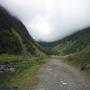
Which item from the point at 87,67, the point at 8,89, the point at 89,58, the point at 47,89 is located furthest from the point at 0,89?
the point at 89,58

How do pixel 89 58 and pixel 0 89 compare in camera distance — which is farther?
pixel 89 58

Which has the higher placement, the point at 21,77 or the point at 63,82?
the point at 21,77

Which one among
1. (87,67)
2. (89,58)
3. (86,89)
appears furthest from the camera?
(89,58)

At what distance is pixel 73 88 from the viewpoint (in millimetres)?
32781

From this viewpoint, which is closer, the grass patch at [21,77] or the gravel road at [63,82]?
the gravel road at [63,82]

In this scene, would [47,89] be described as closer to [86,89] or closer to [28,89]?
[28,89]

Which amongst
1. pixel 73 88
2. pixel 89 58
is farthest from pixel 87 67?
pixel 73 88

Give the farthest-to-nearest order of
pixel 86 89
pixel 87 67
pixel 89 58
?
pixel 89 58
pixel 87 67
pixel 86 89

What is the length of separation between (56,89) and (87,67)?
26.1 m

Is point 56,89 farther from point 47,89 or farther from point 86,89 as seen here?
point 86,89

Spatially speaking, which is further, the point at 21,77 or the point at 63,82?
the point at 21,77

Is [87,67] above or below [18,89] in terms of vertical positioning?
above

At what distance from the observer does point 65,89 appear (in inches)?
1277

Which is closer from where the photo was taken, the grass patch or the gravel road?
the gravel road
